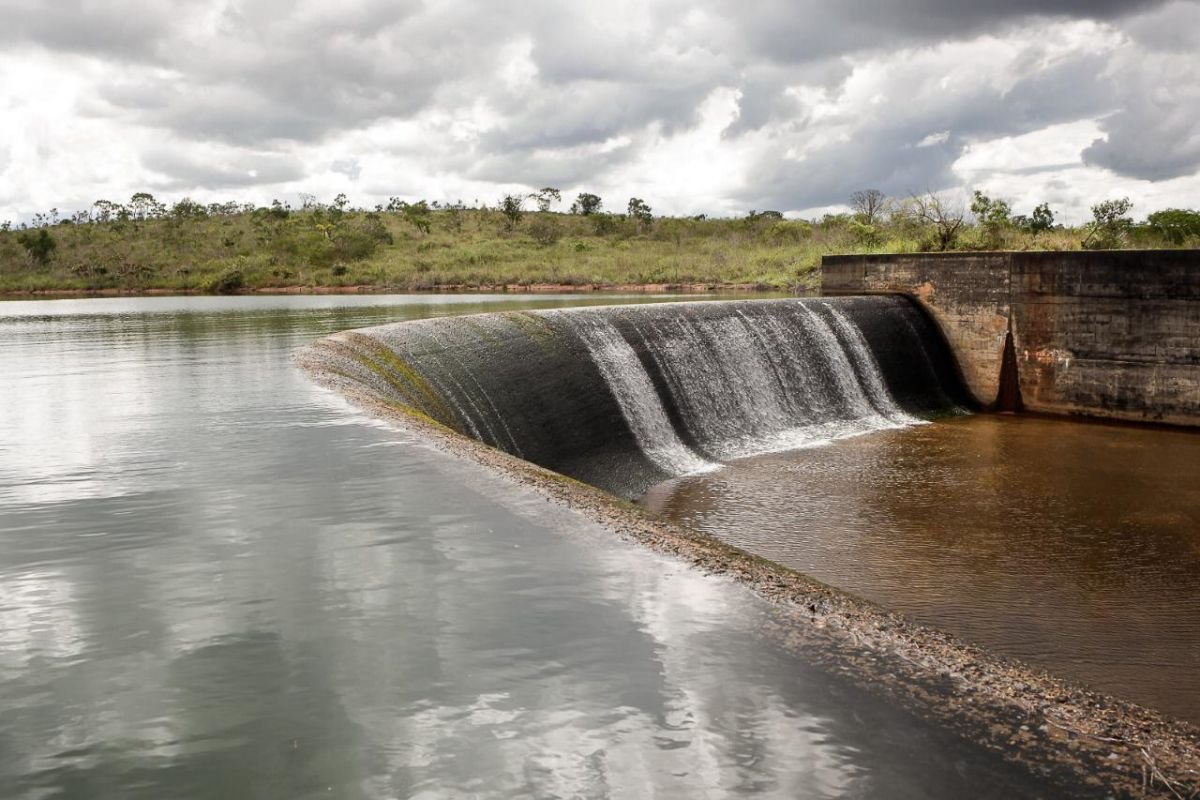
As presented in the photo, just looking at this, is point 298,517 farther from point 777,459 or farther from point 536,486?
point 777,459

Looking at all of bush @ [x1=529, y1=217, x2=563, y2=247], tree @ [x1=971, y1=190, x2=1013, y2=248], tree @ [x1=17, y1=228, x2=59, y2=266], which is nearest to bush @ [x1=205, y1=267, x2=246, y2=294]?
tree @ [x1=17, y1=228, x2=59, y2=266]

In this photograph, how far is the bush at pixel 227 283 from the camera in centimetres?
4219

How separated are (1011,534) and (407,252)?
1717 inches

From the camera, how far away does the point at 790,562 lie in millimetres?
7805

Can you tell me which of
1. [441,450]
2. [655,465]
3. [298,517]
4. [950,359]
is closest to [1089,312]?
[950,359]

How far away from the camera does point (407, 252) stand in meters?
49.1

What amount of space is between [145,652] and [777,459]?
30.6 ft

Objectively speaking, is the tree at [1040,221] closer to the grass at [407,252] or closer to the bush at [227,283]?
the grass at [407,252]

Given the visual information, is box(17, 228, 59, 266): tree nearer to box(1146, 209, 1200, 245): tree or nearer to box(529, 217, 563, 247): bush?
box(529, 217, 563, 247): bush

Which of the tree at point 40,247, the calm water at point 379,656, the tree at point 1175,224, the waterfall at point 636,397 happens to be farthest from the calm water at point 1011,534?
the tree at point 40,247

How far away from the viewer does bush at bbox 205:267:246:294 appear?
1661 inches

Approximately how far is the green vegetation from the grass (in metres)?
0.11

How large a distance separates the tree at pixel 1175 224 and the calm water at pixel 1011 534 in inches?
339

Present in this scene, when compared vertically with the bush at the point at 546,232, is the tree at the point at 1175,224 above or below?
below
